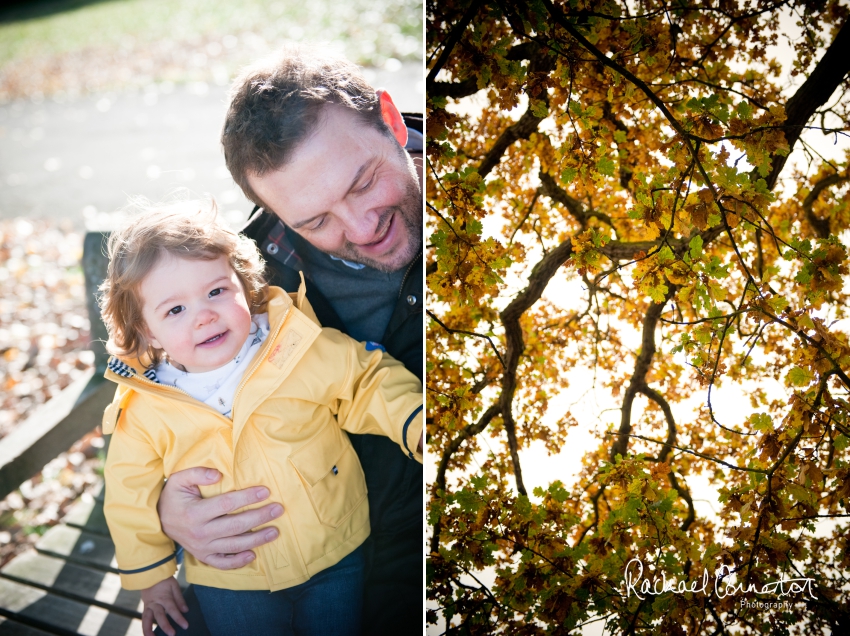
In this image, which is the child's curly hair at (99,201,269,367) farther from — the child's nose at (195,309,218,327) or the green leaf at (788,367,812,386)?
the green leaf at (788,367,812,386)

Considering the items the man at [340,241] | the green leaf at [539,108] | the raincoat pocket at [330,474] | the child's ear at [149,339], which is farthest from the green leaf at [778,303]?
the child's ear at [149,339]

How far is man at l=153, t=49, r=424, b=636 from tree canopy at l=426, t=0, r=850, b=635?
0.18 meters

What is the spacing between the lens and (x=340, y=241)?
1395mm

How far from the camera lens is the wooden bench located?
1433mm

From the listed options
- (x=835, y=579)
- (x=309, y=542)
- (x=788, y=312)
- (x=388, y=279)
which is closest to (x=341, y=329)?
(x=388, y=279)

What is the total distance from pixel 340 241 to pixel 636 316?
877mm

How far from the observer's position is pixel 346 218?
4.49ft

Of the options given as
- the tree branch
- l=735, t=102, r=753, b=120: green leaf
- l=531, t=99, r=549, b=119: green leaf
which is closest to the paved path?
l=531, t=99, r=549, b=119: green leaf

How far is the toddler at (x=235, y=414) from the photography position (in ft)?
4.14

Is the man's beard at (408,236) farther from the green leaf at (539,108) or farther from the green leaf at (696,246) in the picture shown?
the green leaf at (696,246)

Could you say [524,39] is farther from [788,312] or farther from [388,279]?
[788,312]

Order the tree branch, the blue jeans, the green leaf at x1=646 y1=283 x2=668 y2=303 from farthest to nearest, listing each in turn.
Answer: the tree branch
the green leaf at x1=646 y1=283 x2=668 y2=303
the blue jeans

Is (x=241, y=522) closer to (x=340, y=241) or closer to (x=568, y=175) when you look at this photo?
(x=340, y=241)

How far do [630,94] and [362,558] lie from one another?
1324mm
